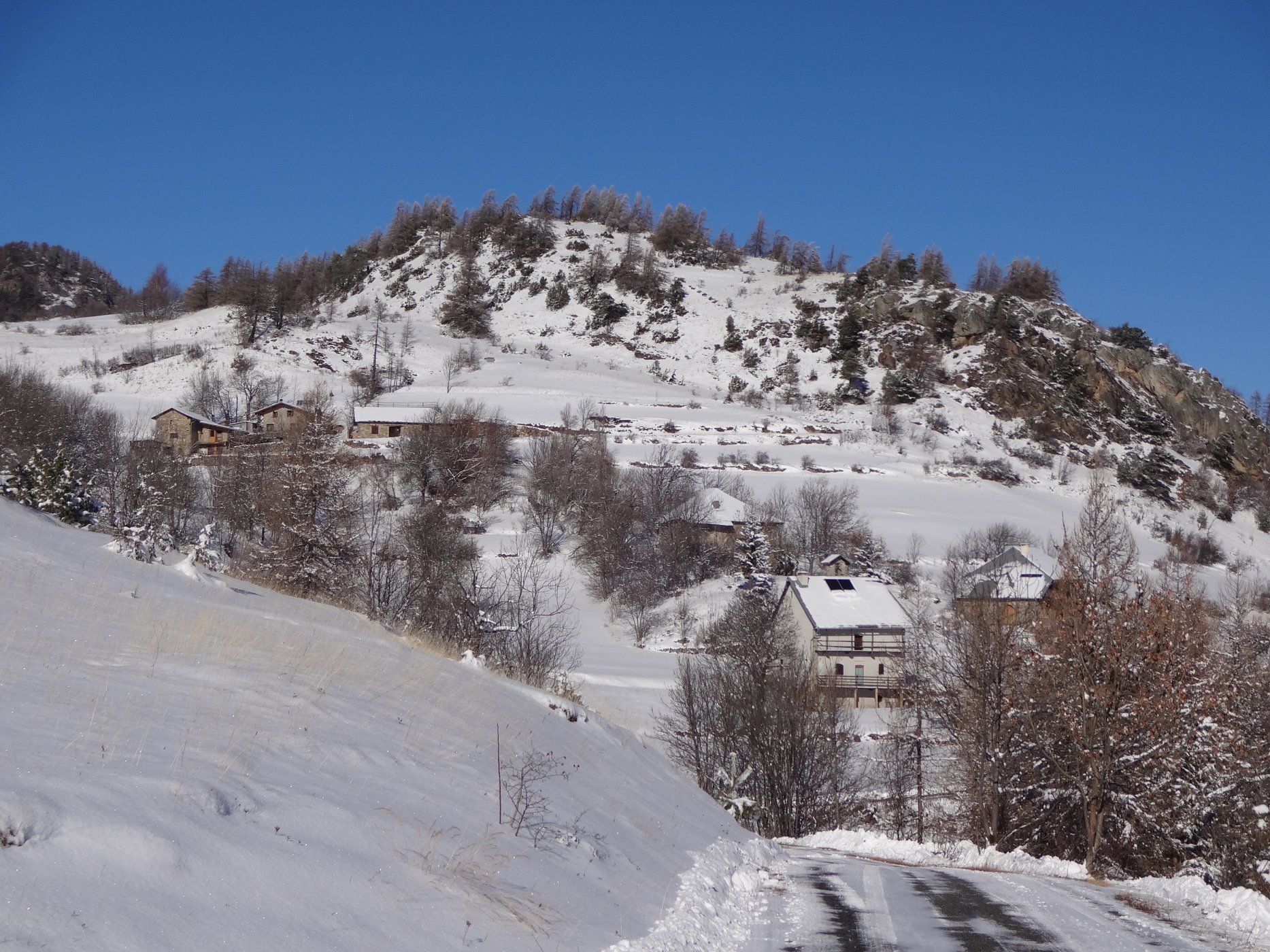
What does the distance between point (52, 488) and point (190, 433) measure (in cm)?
4766

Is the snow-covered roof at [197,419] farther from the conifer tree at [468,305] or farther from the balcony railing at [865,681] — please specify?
the balcony railing at [865,681]

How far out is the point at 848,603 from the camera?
4822 centimetres

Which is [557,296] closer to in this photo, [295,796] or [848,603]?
[848,603]

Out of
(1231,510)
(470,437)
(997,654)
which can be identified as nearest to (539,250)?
(470,437)

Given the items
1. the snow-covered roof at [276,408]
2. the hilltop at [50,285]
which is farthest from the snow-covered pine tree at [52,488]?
the hilltop at [50,285]

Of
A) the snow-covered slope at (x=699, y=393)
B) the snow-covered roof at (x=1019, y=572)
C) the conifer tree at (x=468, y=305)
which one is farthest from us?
the conifer tree at (x=468, y=305)

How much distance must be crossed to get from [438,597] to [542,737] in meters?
22.9

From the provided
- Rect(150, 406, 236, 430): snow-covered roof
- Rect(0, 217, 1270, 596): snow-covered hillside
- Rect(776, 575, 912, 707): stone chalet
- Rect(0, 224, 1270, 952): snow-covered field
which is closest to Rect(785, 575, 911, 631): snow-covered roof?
Rect(776, 575, 912, 707): stone chalet

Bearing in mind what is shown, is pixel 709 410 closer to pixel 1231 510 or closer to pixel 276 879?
pixel 1231 510

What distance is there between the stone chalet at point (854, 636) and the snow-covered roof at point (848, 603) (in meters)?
0.03

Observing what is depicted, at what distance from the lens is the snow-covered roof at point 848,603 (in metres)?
46.8

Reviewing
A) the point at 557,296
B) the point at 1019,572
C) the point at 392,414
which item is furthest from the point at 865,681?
the point at 557,296

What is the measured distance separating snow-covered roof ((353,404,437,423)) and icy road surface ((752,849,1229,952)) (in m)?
63.7

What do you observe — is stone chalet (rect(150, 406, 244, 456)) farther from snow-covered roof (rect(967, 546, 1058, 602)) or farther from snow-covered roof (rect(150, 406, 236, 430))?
snow-covered roof (rect(967, 546, 1058, 602))
